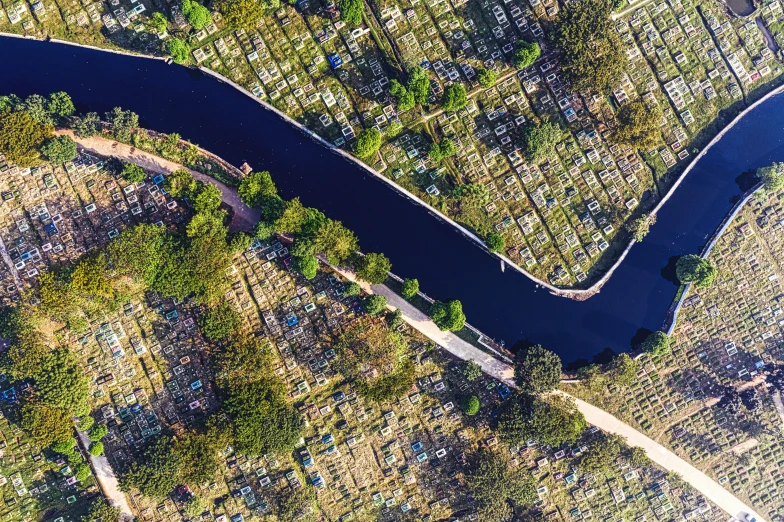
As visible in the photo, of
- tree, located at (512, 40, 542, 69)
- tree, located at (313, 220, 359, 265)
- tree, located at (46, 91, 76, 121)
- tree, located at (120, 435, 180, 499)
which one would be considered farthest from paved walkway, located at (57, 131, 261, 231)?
tree, located at (512, 40, 542, 69)

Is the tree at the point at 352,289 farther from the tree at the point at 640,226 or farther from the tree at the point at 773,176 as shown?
the tree at the point at 773,176

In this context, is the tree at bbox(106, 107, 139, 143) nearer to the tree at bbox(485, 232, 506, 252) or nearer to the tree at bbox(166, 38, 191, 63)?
the tree at bbox(166, 38, 191, 63)

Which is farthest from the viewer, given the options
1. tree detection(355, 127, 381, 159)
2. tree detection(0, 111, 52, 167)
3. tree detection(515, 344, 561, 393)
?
tree detection(515, 344, 561, 393)

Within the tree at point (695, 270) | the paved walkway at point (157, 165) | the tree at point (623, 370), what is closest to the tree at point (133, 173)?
the paved walkway at point (157, 165)

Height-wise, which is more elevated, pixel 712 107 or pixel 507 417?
pixel 712 107

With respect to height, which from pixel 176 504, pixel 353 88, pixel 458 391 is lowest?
pixel 458 391

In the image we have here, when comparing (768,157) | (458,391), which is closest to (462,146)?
(458,391)

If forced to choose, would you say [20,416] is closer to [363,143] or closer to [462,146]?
[363,143]
